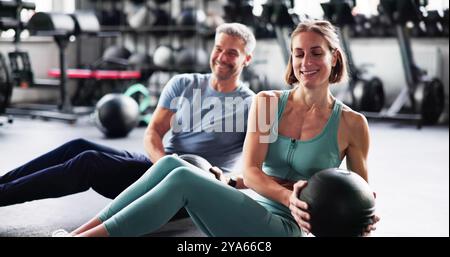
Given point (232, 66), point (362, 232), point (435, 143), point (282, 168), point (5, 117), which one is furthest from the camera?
point (5, 117)

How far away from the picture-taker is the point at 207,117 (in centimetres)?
204

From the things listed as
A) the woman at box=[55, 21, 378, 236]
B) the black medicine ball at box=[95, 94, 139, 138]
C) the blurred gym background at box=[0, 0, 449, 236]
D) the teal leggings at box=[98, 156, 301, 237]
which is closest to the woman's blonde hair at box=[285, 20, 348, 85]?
the woman at box=[55, 21, 378, 236]

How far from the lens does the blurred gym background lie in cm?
268

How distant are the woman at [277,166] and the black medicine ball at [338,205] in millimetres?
25

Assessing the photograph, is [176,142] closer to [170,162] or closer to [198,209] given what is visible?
[170,162]

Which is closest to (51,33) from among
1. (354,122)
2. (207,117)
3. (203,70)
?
(203,70)

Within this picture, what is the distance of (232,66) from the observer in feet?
6.33

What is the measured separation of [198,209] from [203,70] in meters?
4.98

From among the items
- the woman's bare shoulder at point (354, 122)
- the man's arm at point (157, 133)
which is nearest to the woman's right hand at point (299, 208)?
the woman's bare shoulder at point (354, 122)

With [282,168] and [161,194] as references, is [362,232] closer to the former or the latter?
[282,168]

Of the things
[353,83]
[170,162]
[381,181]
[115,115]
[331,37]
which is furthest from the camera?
[353,83]

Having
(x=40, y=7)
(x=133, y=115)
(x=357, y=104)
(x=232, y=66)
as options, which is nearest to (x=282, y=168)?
(x=232, y=66)
